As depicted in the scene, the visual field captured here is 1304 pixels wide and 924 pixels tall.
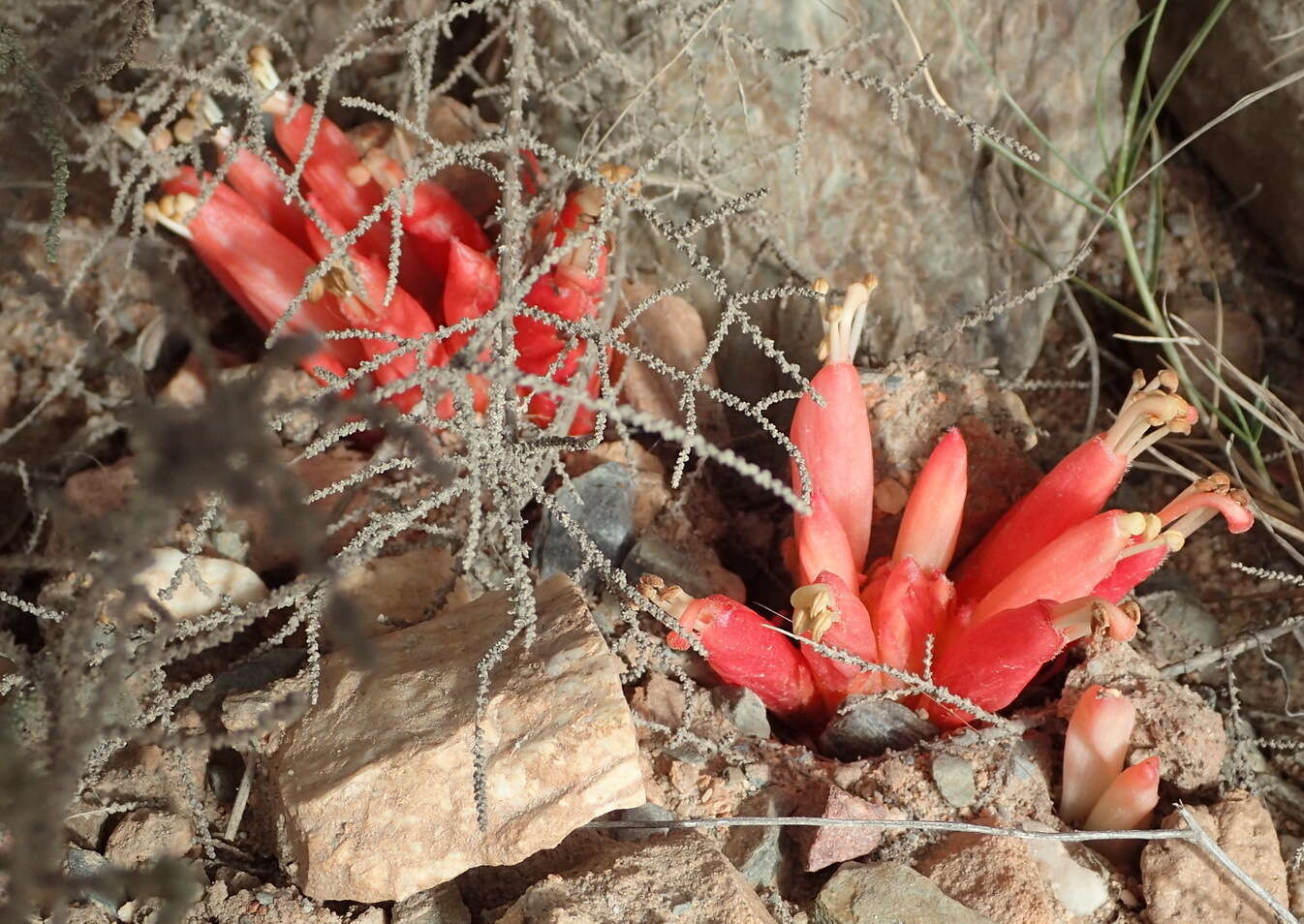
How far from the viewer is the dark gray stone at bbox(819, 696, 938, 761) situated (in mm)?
1892

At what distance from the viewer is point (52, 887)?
3.54ft

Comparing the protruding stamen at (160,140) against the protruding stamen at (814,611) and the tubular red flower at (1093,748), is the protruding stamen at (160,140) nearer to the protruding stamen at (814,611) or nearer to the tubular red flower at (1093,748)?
the protruding stamen at (814,611)

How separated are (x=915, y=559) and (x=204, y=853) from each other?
1267 mm

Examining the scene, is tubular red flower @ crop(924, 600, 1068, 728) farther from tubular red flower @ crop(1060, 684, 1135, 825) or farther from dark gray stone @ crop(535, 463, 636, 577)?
dark gray stone @ crop(535, 463, 636, 577)

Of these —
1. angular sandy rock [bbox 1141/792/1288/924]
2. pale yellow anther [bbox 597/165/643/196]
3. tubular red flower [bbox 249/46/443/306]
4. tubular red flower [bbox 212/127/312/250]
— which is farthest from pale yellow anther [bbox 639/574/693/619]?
tubular red flower [bbox 212/127/312/250]

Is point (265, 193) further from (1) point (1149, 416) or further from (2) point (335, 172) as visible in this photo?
(1) point (1149, 416)

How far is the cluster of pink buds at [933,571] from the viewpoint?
1792mm

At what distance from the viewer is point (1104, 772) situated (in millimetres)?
1807

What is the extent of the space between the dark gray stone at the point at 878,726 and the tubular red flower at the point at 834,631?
0.16 ft

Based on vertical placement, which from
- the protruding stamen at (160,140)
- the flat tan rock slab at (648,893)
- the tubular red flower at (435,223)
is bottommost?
the flat tan rock slab at (648,893)

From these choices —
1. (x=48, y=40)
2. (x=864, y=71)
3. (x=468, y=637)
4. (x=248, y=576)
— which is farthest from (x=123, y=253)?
(x=864, y=71)

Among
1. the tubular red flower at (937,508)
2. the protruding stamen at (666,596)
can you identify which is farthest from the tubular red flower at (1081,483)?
the protruding stamen at (666,596)

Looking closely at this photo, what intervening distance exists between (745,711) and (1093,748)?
1.85 ft

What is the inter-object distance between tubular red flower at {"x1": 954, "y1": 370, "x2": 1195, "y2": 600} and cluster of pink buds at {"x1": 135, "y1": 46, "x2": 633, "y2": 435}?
2.70 feet
